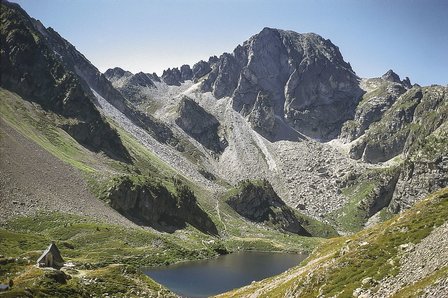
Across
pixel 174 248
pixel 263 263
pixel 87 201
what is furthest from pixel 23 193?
pixel 263 263

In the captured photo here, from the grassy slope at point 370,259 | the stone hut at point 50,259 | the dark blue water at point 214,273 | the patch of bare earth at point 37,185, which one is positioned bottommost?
the dark blue water at point 214,273

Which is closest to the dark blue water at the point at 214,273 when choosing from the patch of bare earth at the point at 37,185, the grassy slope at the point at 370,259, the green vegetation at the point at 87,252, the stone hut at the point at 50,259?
the green vegetation at the point at 87,252

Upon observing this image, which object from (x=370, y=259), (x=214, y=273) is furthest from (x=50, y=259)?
(x=214, y=273)

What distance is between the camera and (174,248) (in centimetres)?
17225

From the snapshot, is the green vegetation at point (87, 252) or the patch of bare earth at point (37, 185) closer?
the green vegetation at point (87, 252)

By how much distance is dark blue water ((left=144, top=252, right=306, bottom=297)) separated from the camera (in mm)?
118812

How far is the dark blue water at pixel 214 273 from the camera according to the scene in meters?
119

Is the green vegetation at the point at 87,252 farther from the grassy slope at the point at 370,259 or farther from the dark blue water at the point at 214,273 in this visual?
the grassy slope at the point at 370,259

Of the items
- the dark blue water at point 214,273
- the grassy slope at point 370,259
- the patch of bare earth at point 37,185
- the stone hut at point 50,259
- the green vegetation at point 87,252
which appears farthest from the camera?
the patch of bare earth at point 37,185

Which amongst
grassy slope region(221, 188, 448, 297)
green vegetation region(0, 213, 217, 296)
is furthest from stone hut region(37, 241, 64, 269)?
grassy slope region(221, 188, 448, 297)

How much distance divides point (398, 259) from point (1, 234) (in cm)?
10763

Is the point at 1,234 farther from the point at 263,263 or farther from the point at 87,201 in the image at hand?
the point at 263,263

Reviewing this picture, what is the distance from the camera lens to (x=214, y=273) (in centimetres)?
14275

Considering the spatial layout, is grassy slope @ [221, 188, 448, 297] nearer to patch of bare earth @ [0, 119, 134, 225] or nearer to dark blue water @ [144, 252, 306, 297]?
dark blue water @ [144, 252, 306, 297]
